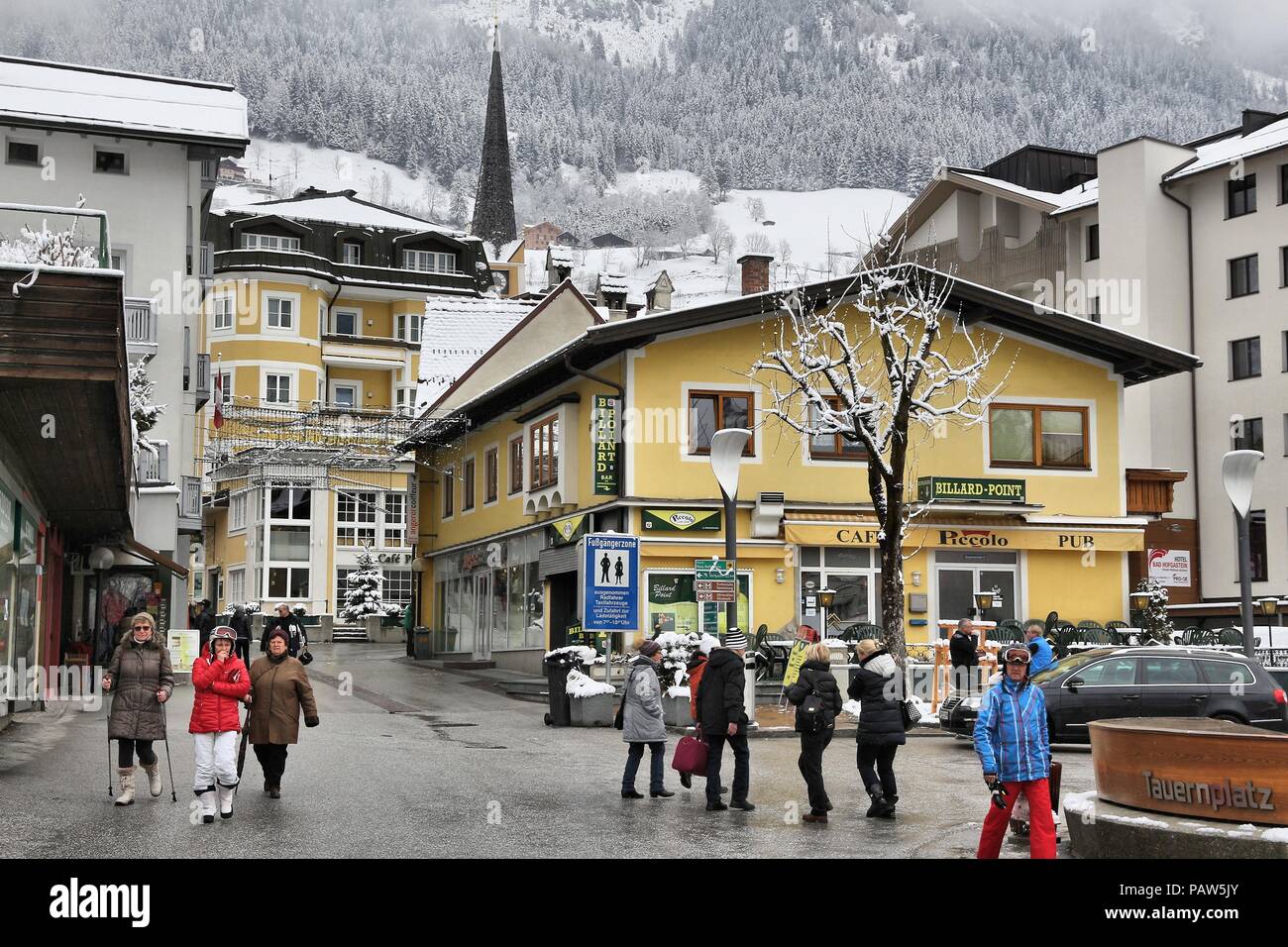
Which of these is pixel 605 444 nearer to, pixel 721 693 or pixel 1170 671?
pixel 1170 671

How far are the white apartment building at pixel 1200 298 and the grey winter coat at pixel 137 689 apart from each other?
36.4 meters

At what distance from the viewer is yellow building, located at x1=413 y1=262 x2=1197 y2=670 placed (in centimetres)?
3084

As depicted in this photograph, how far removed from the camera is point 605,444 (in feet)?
101

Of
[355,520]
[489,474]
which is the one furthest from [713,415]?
[355,520]

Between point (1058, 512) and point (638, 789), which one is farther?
point (1058, 512)

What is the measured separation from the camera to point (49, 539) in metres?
28.6

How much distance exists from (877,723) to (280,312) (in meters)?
64.3

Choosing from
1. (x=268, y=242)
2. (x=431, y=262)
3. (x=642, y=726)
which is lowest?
(x=642, y=726)

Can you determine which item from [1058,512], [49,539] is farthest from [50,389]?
[1058,512]

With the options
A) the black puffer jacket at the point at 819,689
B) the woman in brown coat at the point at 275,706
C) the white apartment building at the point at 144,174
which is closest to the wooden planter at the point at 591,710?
the woman in brown coat at the point at 275,706

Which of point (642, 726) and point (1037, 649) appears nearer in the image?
point (642, 726)

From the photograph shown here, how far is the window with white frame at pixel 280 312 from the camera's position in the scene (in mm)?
75000
